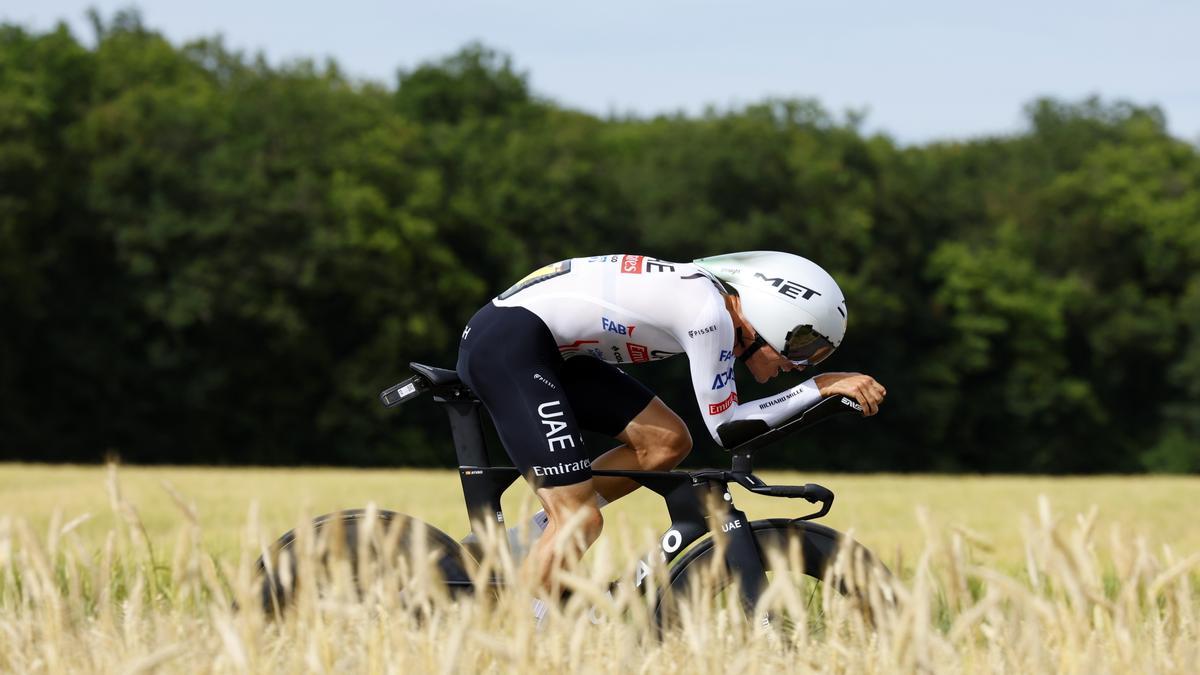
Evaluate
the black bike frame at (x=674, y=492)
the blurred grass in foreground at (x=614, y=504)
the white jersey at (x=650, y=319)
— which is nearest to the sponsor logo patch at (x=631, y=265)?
the white jersey at (x=650, y=319)

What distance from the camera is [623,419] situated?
18.7 feet

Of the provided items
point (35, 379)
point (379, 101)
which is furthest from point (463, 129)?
point (35, 379)

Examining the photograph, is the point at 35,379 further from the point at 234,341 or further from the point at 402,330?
the point at 402,330

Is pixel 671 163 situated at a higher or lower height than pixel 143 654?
higher

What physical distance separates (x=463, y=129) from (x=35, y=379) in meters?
18.1

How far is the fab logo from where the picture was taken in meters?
5.38

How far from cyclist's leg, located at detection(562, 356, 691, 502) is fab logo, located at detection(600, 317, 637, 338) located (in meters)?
0.37

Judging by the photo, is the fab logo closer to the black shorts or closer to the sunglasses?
the black shorts

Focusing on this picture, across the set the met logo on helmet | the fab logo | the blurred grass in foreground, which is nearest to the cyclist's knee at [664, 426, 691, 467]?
the fab logo

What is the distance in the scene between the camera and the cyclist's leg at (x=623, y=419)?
224 inches

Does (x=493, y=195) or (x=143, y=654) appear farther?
(x=493, y=195)

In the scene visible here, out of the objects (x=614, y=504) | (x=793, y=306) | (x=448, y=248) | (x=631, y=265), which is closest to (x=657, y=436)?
(x=631, y=265)

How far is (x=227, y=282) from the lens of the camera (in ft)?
145

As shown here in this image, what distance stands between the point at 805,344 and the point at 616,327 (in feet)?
2.33
